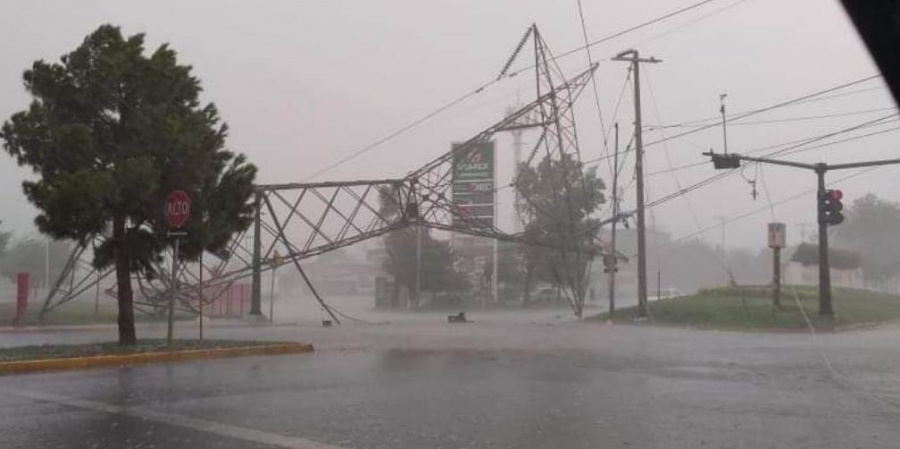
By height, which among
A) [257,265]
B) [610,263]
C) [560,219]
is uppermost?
[560,219]

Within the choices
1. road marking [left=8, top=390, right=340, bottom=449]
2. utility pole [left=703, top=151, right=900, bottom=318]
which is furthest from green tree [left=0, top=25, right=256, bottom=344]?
utility pole [left=703, top=151, right=900, bottom=318]

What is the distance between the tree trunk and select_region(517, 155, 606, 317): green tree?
27004 mm

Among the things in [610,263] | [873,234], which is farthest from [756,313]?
[873,234]

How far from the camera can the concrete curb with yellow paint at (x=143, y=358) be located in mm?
13235

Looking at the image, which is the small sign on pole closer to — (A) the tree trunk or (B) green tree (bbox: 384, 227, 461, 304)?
(A) the tree trunk

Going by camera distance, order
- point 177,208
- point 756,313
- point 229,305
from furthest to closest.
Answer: point 229,305 → point 756,313 → point 177,208

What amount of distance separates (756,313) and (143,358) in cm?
2437

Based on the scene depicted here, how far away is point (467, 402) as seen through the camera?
1038cm

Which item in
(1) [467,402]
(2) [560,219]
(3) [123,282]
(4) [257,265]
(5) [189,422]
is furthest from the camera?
(2) [560,219]

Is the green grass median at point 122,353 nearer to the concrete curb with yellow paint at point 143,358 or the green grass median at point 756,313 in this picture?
the concrete curb with yellow paint at point 143,358

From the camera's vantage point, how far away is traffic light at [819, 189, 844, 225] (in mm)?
28062

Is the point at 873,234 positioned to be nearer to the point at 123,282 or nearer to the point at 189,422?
the point at 123,282

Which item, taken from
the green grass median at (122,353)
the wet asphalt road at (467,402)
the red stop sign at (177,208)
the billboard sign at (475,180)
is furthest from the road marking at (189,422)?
the billboard sign at (475,180)

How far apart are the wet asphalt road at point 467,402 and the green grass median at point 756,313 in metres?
13.3
